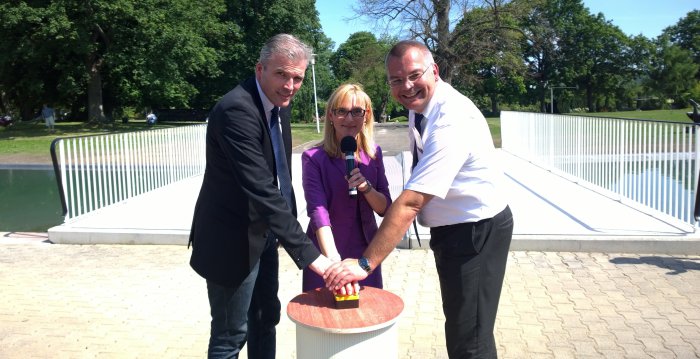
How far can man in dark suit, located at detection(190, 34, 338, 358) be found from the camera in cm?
270

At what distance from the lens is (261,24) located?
143ft

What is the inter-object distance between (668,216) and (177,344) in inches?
255

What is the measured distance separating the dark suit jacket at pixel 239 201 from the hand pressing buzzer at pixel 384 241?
0.55 feet

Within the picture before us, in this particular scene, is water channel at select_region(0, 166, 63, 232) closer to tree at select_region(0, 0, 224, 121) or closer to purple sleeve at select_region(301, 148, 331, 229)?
purple sleeve at select_region(301, 148, 331, 229)

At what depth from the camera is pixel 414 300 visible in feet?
17.5

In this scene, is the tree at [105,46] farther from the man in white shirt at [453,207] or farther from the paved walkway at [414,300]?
the man in white shirt at [453,207]

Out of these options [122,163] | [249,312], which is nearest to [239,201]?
[249,312]

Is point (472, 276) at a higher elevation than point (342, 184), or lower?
lower

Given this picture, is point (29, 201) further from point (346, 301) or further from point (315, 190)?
point (346, 301)

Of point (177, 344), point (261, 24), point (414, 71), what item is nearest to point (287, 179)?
point (414, 71)

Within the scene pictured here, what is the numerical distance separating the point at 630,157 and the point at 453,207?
25.1ft

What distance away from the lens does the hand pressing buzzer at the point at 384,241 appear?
2.60 m

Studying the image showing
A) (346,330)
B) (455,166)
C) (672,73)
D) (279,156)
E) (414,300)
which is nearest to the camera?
(346,330)

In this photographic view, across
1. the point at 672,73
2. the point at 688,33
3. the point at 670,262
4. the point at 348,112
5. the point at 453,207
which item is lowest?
the point at 670,262
